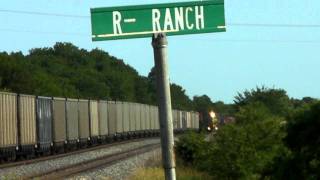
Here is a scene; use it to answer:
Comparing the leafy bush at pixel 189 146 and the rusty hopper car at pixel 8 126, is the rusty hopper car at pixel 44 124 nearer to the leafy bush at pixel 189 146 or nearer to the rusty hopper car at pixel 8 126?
the rusty hopper car at pixel 8 126

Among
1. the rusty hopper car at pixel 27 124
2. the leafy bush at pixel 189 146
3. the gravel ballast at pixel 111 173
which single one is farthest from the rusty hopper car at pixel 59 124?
the leafy bush at pixel 189 146

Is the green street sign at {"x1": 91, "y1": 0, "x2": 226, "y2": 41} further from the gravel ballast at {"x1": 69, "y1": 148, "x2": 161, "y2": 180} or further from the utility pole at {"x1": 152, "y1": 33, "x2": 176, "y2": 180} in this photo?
the gravel ballast at {"x1": 69, "y1": 148, "x2": 161, "y2": 180}

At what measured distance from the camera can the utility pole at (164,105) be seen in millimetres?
6066

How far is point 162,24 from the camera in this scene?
6254 mm

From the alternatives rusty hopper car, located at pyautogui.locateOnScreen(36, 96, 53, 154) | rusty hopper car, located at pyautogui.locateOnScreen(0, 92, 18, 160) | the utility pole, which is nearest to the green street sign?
the utility pole

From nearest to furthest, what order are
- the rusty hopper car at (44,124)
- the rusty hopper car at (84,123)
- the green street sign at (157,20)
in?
the green street sign at (157,20)
the rusty hopper car at (44,124)
the rusty hopper car at (84,123)

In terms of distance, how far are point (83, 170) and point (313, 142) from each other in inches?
778

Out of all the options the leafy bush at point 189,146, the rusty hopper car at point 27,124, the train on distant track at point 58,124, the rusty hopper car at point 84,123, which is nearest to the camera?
the leafy bush at point 189,146

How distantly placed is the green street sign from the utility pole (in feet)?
0.45

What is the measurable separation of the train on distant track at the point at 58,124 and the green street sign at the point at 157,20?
26.7m

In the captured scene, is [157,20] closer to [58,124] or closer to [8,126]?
[8,126]

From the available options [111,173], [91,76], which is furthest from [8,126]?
[91,76]

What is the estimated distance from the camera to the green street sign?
20.4ft

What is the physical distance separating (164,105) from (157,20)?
0.77m
